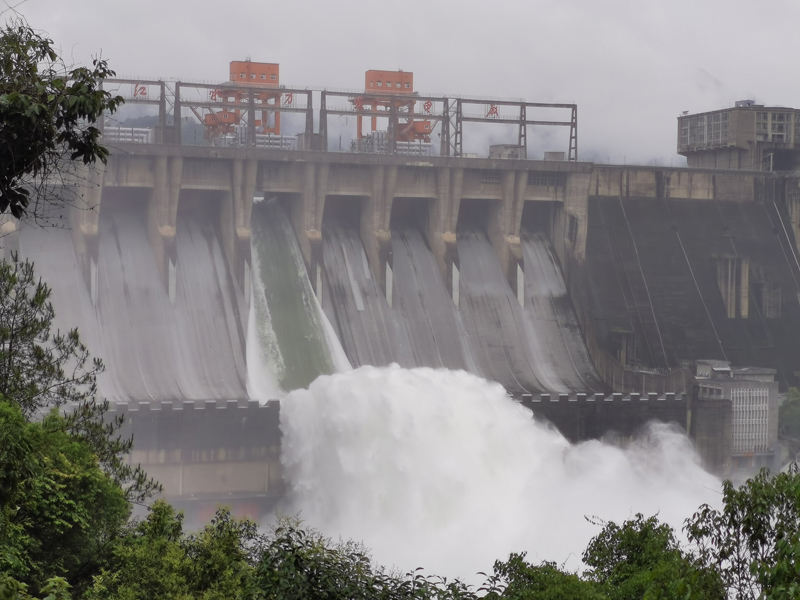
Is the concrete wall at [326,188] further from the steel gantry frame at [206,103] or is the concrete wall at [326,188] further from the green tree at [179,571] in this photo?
the green tree at [179,571]

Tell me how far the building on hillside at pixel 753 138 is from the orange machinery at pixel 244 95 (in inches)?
921

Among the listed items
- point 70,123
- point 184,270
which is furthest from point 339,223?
point 70,123

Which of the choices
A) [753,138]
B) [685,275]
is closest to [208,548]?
[685,275]

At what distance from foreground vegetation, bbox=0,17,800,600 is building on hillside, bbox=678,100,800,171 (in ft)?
162

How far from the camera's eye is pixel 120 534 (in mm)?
17234

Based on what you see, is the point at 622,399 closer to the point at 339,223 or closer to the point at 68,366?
the point at 339,223

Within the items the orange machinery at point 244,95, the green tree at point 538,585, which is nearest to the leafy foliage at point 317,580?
the green tree at point 538,585

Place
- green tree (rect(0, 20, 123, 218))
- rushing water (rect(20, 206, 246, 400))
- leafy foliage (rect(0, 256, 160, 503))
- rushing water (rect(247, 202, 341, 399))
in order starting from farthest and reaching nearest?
1. rushing water (rect(247, 202, 341, 399))
2. rushing water (rect(20, 206, 246, 400))
3. leafy foliage (rect(0, 256, 160, 503))
4. green tree (rect(0, 20, 123, 218))

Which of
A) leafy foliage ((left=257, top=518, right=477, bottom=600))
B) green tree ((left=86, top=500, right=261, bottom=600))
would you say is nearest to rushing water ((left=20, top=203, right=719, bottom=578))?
green tree ((left=86, top=500, right=261, bottom=600))

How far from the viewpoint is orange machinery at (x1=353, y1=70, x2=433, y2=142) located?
56.8 metres

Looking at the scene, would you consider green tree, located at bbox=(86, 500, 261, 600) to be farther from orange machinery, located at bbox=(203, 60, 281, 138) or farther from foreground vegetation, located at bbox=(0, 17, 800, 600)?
orange machinery, located at bbox=(203, 60, 281, 138)

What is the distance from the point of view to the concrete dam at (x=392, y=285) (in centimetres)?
4678

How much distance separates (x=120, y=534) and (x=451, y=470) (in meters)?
29.4

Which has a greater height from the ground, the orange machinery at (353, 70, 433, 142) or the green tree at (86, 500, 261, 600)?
the orange machinery at (353, 70, 433, 142)
